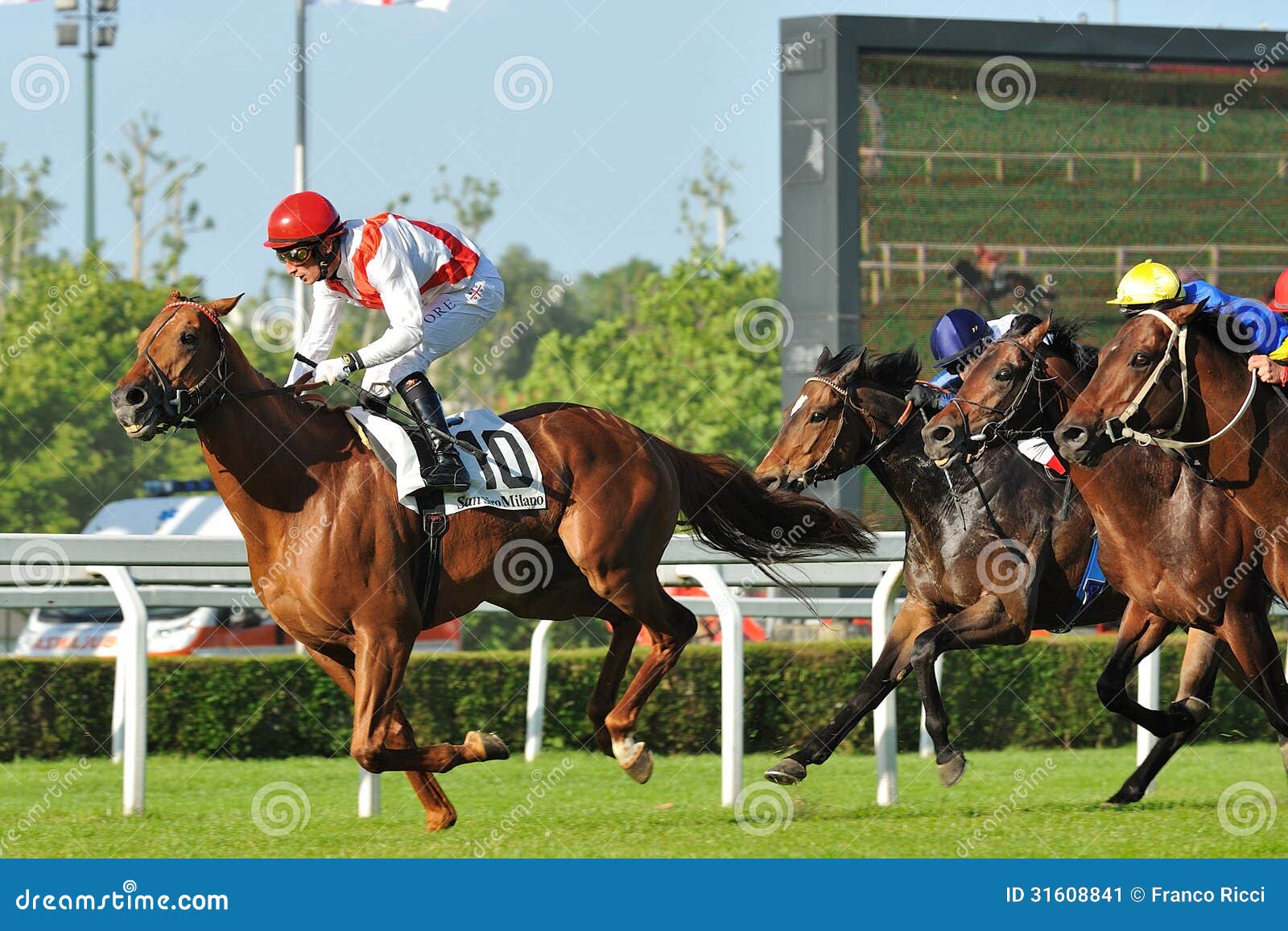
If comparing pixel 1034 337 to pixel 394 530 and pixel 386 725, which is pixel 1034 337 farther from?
pixel 386 725

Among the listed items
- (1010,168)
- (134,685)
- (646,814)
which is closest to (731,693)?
(646,814)

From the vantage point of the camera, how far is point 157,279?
18.6m

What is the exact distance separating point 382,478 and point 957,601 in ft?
6.31

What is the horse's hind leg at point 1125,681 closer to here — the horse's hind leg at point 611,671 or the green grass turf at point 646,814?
the green grass turf at point 646,814

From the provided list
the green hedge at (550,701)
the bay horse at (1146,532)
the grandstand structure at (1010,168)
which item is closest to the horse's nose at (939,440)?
the bay horse at (1146,532)

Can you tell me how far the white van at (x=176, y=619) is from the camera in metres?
12.0

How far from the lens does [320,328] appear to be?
5371 millimetres

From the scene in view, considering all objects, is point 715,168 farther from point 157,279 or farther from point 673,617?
point 673,617

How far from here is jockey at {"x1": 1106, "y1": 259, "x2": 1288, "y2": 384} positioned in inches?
191

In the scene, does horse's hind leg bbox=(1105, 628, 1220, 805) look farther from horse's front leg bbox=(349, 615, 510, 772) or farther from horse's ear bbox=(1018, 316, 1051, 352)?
horse's front leg bbox=(349, 615, 510, 772)

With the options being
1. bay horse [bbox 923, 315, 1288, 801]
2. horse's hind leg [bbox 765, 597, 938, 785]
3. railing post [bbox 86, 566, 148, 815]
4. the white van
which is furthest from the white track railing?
the white van

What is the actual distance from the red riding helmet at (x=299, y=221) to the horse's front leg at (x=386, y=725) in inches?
45.0

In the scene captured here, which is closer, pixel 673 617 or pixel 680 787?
pixel 673 617
